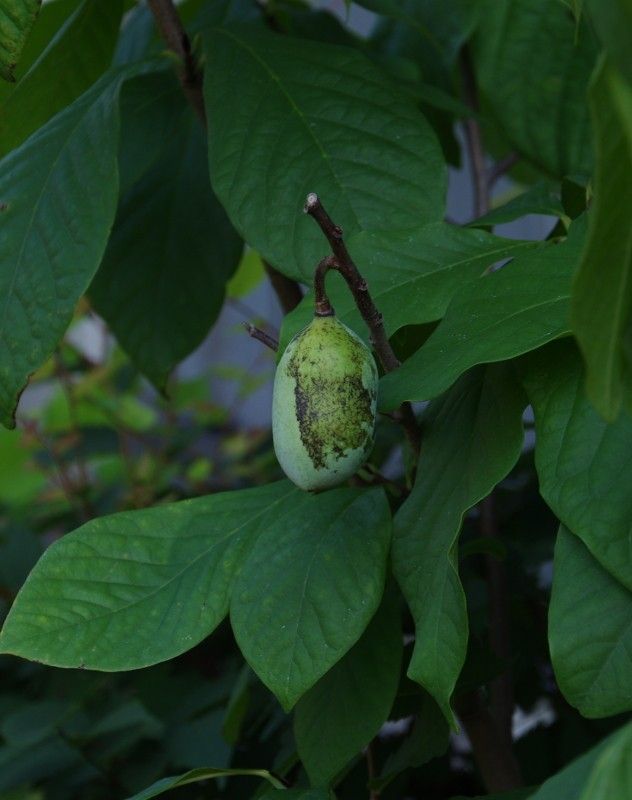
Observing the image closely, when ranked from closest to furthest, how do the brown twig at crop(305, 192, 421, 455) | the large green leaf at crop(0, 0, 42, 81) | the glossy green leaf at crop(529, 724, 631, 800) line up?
the glossy green leaf at crop(529, 724, 631, 800) → the brown twig at crop(305, 192, 421, 455) → the large green leaf at crop(0, 0, 42, 81)

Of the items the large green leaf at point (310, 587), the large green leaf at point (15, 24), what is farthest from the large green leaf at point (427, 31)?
the large green leaf at point (310, 587)

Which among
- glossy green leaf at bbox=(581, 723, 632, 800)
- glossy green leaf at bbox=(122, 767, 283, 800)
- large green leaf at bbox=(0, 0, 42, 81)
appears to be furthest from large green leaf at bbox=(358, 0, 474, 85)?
glossy green leaf at bbox=(581, 723, 632, 800)

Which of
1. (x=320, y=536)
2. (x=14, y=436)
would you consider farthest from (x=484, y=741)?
(x=14, y=436)

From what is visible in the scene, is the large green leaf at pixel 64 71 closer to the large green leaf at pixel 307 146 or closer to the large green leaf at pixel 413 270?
A: the large green leaf at pixel 307 146

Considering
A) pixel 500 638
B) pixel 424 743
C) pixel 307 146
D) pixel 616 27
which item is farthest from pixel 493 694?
pixel 616 27

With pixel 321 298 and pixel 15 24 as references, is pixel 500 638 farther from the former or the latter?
pixel 15 24

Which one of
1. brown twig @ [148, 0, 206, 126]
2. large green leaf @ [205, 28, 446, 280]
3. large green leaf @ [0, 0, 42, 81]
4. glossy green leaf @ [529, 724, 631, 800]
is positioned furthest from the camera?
brown twig @ [148, 0, 206, 126]

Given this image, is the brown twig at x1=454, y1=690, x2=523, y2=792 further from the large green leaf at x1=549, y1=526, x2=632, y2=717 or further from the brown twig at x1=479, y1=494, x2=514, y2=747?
the large green leaf at x1=549, y1=526, x2=632, y2=717
